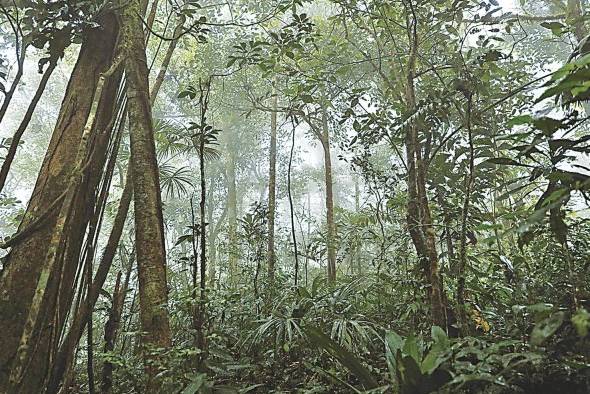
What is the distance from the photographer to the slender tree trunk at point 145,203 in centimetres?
202

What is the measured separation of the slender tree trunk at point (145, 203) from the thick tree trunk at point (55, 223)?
0.23 m

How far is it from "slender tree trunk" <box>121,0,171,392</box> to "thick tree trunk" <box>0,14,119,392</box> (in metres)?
0.23

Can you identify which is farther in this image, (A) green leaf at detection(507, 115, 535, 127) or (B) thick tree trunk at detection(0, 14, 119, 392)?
(B) thick tree trunk at detection(0, 14, 119, 392)

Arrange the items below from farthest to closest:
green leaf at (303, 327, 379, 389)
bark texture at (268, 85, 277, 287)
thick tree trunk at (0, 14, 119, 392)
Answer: bark texture at (268, 85, 277, 287)
thick tree trunk at (0, 14, 119, 392)
green leaf at (303, 327, 379, 389)

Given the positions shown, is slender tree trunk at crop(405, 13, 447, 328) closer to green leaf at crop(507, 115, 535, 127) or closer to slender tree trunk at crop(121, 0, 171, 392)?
green leaf at crop(507, 115, 535, 127)

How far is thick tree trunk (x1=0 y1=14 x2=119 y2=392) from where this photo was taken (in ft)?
6.61

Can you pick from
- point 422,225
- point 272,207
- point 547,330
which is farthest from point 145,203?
point 272,207

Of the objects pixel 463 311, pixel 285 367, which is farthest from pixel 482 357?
pixel 285 367

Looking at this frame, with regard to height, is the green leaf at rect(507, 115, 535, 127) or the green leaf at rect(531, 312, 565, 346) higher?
the green leaf at rect(507, 115, 535, 127)

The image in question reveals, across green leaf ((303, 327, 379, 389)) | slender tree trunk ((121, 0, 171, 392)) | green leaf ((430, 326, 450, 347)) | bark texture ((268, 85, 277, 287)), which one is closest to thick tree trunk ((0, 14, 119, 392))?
slender tree trunk ((121, 0, 171, 392))

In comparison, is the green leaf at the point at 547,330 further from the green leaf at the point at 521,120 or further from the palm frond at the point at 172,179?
the palm frond at the point at 172,179

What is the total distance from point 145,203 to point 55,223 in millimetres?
459

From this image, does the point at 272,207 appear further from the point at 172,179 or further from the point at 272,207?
the point at 172,179

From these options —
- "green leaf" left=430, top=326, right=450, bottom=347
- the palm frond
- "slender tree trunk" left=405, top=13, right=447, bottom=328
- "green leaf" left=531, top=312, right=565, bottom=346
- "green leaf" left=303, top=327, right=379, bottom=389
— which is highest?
the palm frond
